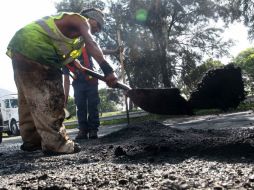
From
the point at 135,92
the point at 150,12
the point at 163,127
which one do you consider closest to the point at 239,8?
the point at 150,12

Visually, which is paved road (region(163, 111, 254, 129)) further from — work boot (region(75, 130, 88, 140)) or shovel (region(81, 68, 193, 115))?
work boot (region(75, 130, 88, 140))

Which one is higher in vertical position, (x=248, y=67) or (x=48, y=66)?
(x=248, y=67)

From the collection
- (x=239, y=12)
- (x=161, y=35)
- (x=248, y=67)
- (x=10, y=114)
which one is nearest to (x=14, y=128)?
(x=10, y=114)

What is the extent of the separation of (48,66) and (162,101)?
178 centimetres

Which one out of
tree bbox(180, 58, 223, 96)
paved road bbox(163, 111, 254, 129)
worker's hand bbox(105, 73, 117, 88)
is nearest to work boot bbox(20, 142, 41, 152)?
worker's hand bbox(105, 73, 117, 88)

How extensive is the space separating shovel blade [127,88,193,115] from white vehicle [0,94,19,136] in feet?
49.9

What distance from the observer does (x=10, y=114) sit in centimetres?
1969

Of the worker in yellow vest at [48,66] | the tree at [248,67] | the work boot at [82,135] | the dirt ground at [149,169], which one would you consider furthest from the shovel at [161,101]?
the tree at [248,67]

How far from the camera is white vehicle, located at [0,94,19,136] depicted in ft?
63.4

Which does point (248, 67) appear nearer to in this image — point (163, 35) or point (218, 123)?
point (163, 35)

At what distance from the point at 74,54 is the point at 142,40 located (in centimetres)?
1851

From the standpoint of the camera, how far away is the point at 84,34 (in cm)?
404

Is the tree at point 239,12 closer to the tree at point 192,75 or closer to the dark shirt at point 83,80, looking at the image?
the tree at point 192,75

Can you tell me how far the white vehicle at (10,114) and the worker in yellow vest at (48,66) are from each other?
15586 millimetres
